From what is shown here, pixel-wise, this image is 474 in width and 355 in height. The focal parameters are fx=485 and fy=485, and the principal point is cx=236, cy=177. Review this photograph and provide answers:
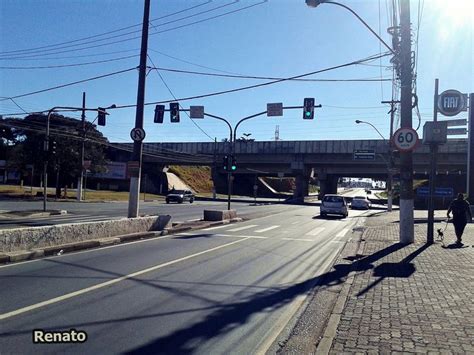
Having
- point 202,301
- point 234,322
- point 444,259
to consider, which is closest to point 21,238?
point 202,301

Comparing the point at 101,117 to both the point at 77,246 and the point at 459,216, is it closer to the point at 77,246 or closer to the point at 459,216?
the point at 77,246

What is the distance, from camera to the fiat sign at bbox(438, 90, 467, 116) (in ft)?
54.4

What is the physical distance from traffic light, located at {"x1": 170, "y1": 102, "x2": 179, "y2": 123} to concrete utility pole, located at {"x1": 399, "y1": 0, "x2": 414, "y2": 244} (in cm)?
1354

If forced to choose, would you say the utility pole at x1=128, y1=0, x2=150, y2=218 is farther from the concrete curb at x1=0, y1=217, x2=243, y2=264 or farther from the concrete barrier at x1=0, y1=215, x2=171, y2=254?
the concrete curb at x1=0, y1=217, x2=243, y2=264

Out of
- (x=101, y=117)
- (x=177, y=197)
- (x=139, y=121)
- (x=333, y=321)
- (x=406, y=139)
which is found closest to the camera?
(x=333, y=321)

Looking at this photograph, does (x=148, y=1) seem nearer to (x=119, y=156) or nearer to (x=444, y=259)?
(x=444, y=259)

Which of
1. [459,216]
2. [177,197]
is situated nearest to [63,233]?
[459,216]

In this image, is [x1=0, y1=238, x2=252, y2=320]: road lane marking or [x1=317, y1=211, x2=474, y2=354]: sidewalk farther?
[x1=0, y1=238, x2=252, y2=320]: road lane marking

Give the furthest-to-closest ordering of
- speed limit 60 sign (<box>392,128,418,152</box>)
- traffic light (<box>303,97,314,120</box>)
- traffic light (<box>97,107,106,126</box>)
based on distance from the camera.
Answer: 1. traffic light (<box>97,107,106,126</box>)
2. traffic light (<box>303,97,314,120</box>)
3. speed limit 60 sign (<box>392,128,418,152</box>)

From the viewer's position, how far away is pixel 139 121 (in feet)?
60.0

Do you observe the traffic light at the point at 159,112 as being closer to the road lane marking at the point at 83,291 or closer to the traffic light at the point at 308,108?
the traffic light at the point at 308,108

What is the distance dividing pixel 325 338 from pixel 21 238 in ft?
26.4

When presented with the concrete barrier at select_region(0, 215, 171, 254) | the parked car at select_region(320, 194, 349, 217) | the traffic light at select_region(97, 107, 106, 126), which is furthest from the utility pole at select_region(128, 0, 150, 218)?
the parked car at select_region(320, 194, 349, 217)

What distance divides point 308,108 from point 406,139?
1123 centimetres
